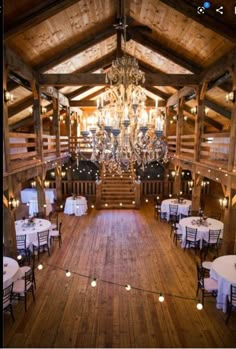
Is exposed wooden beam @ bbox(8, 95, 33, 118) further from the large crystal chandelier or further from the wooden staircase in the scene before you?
the large crystal chandelier

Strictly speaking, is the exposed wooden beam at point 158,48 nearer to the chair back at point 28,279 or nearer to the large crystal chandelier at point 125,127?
the large crystal chandelier at point 125,127

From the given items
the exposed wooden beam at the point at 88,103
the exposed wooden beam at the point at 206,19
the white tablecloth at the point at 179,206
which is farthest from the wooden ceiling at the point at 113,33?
the white tablecloth at the point at 179,206

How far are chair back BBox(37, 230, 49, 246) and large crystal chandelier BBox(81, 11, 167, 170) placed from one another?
3994mm

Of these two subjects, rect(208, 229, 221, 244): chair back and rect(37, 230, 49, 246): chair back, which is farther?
rect(208, 229, 221, 244): chair back

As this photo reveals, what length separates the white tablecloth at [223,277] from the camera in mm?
5574

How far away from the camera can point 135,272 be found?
7359mm

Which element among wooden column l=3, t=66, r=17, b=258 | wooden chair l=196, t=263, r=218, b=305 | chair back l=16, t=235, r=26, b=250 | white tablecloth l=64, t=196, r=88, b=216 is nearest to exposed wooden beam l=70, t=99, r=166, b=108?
white tablecloth l=64, t=196, r=88, b=216

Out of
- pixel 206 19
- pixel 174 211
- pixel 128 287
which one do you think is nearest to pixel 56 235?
pixel 128 287

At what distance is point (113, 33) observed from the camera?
906 centimetres

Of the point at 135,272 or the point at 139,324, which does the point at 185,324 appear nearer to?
the point at 139,324

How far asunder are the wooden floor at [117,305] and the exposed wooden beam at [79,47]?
7.06 metres

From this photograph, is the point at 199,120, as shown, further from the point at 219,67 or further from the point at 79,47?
the point at 79,47

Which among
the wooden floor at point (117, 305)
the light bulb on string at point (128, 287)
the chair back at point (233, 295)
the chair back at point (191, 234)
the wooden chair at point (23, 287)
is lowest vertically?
the wooden floor at point (117, 305)

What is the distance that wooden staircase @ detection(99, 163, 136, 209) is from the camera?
46.5 feet
